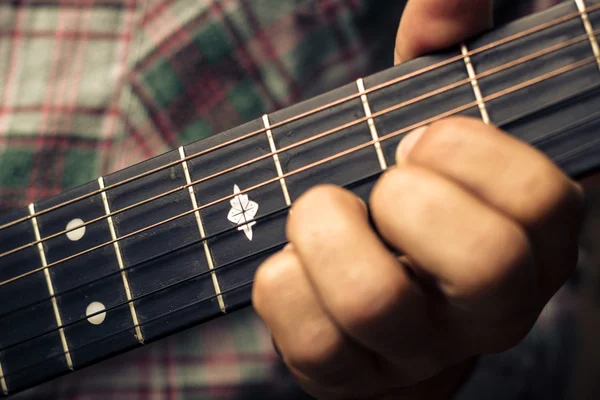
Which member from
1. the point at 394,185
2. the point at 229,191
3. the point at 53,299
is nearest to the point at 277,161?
the point at 229,191

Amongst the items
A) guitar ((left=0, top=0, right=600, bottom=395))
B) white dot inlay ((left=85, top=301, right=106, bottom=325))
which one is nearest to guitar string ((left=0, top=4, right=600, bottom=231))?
guitar ((left=0, top=0, right=600, bottom=395))

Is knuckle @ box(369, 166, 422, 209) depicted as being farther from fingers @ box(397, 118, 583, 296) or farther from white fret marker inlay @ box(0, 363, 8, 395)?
white fret marker inlay @ box(0, 363, 8, 395)

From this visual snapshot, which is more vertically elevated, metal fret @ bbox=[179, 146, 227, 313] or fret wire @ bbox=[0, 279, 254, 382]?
metal fret @ bbox=[179, 146, 227, 313]

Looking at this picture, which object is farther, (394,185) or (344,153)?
(344,153)

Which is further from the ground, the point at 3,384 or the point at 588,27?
the point at 588,27

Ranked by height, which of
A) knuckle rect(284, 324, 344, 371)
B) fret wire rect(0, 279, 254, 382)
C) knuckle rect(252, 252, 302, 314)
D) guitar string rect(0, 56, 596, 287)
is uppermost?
guitar string rect(0, 56, 596, 287)

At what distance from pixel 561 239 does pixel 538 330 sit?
47cm

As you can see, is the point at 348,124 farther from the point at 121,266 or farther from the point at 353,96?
the point at 121,266

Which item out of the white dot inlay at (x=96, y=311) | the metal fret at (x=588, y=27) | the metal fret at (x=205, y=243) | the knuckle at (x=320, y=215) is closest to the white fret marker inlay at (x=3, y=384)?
the white dot inlay at (x=96, y=311)

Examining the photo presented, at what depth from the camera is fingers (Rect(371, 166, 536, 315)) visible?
12.1 inches

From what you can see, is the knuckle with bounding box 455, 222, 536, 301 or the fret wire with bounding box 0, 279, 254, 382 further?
the fret wire with bounding box 0, 279, 254, 382

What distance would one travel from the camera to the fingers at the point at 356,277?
1.06 feet

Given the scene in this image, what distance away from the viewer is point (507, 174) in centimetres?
32

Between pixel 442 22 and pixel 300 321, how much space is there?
0.91 ft
